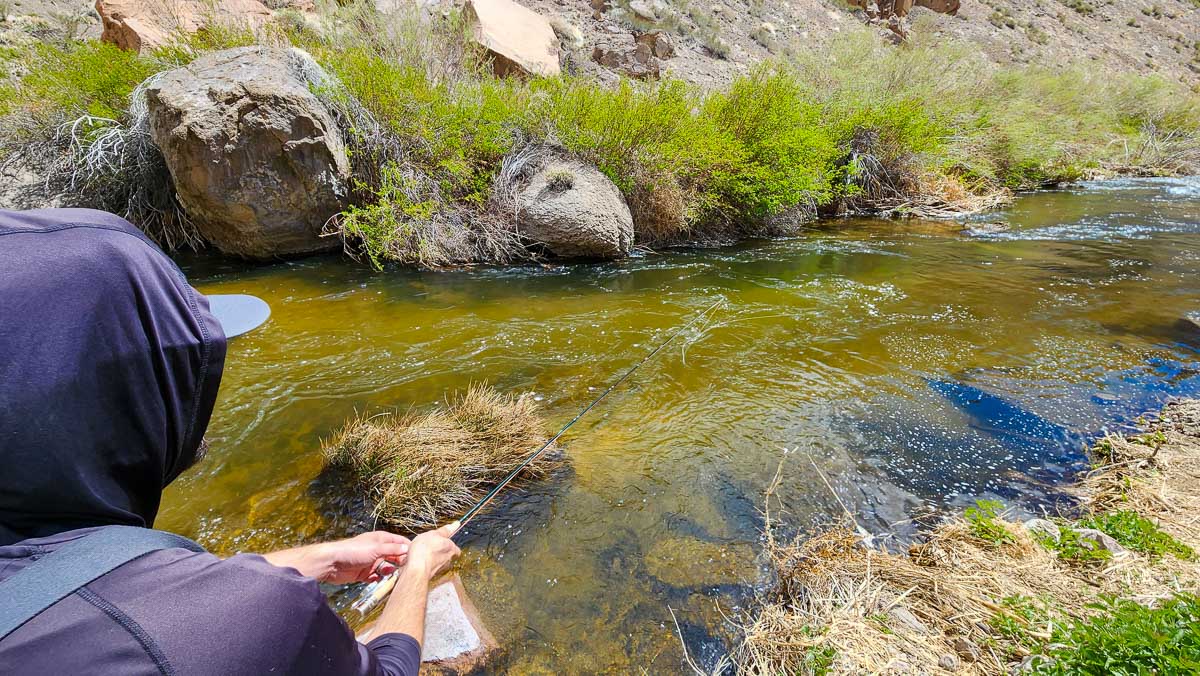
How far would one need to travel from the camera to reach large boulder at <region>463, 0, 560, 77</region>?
40.8 feet

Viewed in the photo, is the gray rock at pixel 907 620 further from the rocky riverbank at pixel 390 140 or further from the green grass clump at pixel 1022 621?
the rocky riverbank at pixel 390 140

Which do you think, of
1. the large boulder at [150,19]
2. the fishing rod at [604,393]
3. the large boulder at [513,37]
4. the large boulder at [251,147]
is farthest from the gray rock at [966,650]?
the large boulder at [150,19]

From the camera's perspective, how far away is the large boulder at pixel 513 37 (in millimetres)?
12430

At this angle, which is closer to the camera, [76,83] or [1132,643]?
[1132,643]

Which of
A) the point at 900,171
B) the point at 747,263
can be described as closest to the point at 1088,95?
the point at 900,171

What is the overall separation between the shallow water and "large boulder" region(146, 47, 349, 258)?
0.77m

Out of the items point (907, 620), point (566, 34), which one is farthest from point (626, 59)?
point (907, 620)

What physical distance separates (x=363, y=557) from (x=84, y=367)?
1.18m

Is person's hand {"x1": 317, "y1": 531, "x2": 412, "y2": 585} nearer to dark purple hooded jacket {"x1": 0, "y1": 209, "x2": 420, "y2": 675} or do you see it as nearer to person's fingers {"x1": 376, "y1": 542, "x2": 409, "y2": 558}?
person's fingers {"x1": 376, "y1": 542, "x2": 409, "y2": 558}

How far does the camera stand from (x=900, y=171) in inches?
534

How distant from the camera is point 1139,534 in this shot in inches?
101

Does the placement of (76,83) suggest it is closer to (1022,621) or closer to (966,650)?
(966,650)

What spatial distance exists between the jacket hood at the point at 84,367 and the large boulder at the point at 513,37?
1197cm

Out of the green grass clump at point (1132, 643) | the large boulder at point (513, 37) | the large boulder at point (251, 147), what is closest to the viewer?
the green grass clump at point (1132, 643)
